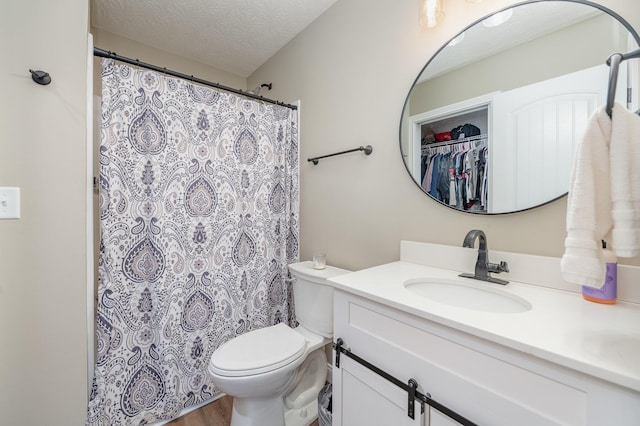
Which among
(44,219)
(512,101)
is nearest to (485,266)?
(512,101)

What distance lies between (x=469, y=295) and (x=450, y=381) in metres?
0.42

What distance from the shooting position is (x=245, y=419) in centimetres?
125

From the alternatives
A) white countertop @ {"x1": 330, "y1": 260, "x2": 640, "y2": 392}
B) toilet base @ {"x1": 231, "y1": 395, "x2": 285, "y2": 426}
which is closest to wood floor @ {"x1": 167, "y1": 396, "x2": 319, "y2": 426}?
toilet base @ {"x1": 231, "y1": 395, "x2": 285, "y2": 426}

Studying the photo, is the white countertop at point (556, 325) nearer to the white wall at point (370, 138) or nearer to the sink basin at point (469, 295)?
the sink basin at point (469, 295)

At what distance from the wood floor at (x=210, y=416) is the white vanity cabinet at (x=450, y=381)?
81 centimetres

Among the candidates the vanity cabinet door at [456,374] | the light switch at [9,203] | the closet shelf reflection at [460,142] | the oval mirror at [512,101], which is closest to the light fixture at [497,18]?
the oval mirror at [512,101]

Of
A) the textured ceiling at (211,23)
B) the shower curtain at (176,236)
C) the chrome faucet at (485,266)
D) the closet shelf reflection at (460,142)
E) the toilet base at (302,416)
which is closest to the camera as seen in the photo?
the chrome faucet at (485,266)

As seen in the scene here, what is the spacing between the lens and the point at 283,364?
4.09 ft

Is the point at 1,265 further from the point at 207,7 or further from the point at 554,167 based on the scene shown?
the point at 554,167


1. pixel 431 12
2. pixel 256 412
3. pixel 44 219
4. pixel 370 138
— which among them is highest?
→ pixel 431 12

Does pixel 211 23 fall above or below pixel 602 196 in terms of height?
above

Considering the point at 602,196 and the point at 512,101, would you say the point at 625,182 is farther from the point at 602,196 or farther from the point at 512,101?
the point at 512,101

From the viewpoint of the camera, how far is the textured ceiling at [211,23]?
1.75 m

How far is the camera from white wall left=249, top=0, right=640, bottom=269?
1.10 metres
